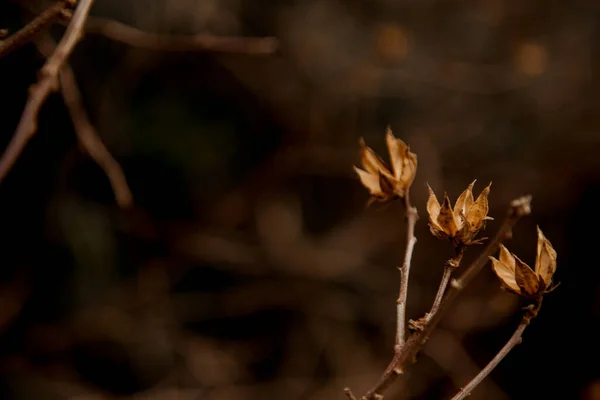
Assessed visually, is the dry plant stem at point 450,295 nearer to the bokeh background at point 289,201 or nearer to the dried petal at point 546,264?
the dried petal at point 546,264

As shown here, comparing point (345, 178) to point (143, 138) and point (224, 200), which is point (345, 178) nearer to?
point (224, 200)

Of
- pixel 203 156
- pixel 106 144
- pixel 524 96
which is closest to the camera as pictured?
pixel 106 144

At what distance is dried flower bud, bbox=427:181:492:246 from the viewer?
434mm

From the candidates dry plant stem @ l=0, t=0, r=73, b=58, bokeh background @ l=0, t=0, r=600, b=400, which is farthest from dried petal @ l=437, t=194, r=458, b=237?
bokeh background @ l=0, t=0, r=600, b=400

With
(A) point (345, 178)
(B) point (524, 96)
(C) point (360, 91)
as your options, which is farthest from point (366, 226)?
(B) point (524, 96)

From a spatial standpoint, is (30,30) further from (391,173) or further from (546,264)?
(546,264)

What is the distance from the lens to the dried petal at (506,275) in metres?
0.45

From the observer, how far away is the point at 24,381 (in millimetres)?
1318

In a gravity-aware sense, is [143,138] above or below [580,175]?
above

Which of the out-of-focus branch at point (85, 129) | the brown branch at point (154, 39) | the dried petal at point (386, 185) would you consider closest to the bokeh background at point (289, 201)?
the out-of-focus branch at point (85, 129)

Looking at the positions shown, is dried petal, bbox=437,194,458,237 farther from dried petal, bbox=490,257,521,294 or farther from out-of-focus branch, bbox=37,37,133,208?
out-of-focus branch, bbox=37,37,133,208

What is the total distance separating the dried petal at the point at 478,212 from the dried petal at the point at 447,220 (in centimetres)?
1

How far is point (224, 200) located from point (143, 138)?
0.97 feet

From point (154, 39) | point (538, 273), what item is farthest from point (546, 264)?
point (154, 39)
